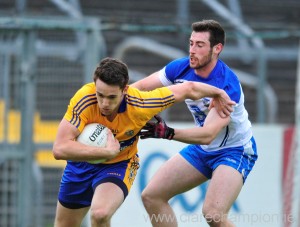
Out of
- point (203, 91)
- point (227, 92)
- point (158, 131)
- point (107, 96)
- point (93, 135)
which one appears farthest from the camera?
point (227, 92)

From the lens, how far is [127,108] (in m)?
7.57

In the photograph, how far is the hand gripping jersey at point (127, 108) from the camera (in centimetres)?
748

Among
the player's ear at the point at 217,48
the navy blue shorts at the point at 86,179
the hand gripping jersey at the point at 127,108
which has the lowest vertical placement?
the navy blue shorts at the point at 86,179

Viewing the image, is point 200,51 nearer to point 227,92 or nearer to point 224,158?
point 227,92

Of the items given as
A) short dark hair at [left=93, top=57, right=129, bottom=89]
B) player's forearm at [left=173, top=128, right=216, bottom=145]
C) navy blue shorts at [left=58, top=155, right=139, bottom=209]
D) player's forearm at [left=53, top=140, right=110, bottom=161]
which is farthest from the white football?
player's forearm at [left=173, top=128, right=216, bottom=145]

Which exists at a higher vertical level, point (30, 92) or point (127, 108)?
point (127, 108)

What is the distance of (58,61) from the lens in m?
11.1

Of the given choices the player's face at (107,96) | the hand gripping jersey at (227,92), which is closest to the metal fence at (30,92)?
the hand gripping jersey at (227,92)

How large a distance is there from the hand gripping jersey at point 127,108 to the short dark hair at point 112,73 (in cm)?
20

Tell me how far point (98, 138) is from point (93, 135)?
5cm

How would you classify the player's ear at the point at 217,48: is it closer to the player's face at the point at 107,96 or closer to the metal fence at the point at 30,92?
the player's face at the point at 107,96

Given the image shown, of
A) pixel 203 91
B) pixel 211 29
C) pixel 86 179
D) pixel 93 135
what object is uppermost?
pixel 211 29

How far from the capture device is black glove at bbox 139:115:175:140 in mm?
7625

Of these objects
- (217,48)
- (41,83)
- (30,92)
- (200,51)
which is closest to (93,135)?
(200,51)
